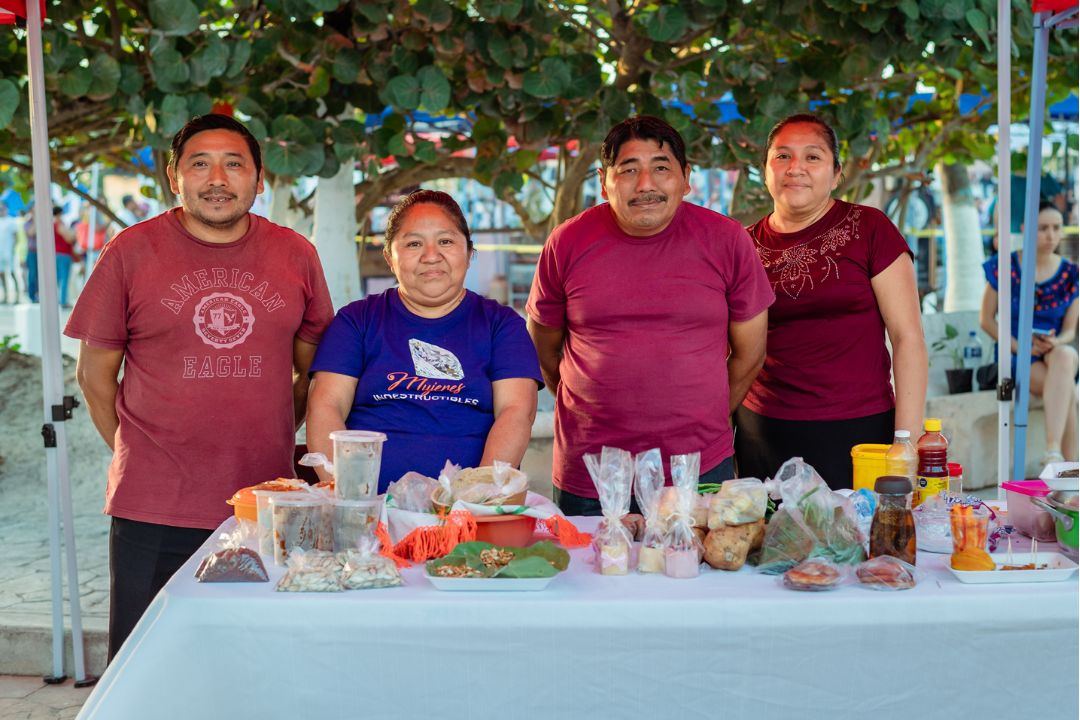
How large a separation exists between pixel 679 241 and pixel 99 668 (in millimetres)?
2650

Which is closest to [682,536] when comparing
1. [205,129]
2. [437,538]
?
[437,538]

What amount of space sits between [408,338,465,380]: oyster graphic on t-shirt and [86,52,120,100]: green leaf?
2556 mm

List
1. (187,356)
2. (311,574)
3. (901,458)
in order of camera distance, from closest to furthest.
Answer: (311,574)
(901,458)
(187,356)

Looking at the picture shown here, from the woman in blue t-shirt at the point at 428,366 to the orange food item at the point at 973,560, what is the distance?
1.04m

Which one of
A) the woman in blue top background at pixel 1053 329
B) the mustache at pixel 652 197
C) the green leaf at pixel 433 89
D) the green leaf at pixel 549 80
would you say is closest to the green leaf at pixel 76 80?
the green leaf at pixel 433 89

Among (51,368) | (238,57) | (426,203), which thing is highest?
(238,57)

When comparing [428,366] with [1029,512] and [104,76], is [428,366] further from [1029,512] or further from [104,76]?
[104,76]

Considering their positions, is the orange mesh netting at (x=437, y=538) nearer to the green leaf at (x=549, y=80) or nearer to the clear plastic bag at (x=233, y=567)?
the clear plastic bag at (x=233, y=567)

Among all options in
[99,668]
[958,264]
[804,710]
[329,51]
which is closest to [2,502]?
[99,668]

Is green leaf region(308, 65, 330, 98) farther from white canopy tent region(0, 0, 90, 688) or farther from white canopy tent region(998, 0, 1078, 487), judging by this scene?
white canopy tent region(998, 0, 1078, 487)

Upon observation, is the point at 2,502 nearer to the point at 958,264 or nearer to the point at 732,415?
the point at 732,415

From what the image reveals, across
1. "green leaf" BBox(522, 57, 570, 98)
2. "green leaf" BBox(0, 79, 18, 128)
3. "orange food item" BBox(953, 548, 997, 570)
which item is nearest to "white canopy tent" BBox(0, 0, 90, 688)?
"green leaf" BBox(0, 79, 18, 128)

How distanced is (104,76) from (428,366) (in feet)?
8.65

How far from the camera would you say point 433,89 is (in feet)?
15.5
